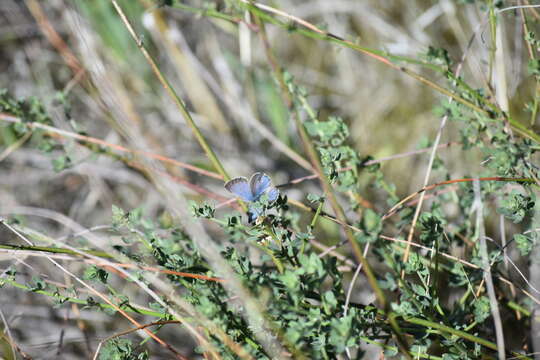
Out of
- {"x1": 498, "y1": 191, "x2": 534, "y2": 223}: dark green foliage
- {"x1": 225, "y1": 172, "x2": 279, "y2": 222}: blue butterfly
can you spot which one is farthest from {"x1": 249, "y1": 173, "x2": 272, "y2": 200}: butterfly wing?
{"x1": 498, "y1": 191, "x2": 534, "y2": 223}: dark green foliage

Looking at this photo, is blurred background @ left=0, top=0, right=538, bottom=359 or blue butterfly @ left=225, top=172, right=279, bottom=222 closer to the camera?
blue butterfly @ left=225, top=172, right=279, bottom=222

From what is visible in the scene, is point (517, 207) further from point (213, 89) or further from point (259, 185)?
point (213, 89)

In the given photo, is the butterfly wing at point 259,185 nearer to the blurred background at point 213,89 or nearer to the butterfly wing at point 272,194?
A: the butterfly wing at point 272,194

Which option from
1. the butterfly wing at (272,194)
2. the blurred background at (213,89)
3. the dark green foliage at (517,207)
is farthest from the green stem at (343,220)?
the blurred background at (213,89)

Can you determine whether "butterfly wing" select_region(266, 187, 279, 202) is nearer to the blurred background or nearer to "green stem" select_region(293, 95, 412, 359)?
"green stem" select_region(293, 95, 412, 359)

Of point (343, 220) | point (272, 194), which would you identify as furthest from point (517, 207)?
point (272, 194)
